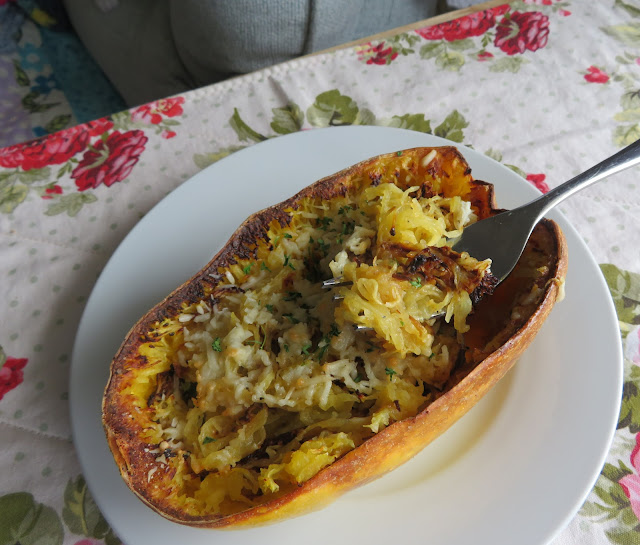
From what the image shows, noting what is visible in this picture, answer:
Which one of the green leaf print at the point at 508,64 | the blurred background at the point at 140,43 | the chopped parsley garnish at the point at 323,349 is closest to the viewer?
the chopped parsley garnish at the point at 323,349

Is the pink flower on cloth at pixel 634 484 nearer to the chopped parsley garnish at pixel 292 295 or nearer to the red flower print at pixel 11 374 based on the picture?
the chopped parsley garnish at pixel 292 295

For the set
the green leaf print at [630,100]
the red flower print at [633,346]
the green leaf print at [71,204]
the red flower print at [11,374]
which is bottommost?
the red flower print at [633,346]

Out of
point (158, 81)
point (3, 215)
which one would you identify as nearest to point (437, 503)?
point (3, 215)

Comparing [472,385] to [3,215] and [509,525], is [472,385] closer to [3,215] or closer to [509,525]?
[509,525]

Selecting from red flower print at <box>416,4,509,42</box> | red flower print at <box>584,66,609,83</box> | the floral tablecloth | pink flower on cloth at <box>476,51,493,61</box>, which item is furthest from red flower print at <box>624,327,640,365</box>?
red flower print at <box>416,4,509,42</box>

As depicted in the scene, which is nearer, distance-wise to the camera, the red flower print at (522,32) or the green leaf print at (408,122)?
the green leaf print at (408,122)

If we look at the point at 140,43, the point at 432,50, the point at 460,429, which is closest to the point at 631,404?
the point at 460,429

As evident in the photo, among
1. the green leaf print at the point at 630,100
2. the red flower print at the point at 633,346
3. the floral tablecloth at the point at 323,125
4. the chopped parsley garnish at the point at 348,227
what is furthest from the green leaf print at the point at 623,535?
the green leaf print at the point at 630,100

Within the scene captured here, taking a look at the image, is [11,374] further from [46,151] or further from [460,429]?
[460,429]
